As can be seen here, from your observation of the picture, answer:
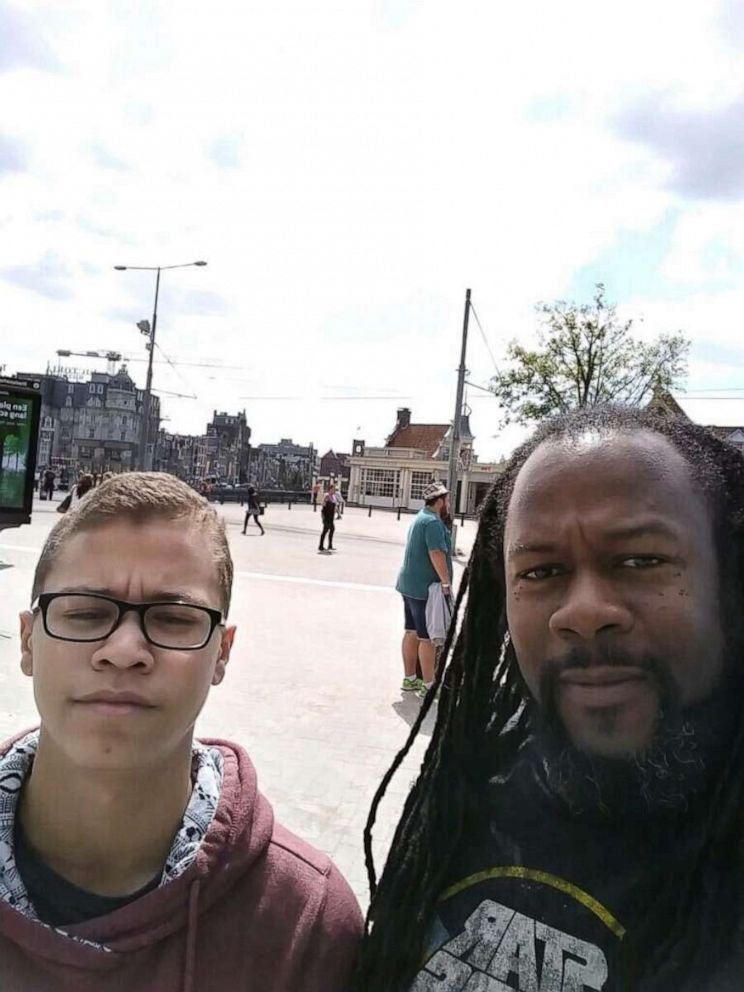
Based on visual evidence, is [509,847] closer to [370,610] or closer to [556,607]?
[556,607]

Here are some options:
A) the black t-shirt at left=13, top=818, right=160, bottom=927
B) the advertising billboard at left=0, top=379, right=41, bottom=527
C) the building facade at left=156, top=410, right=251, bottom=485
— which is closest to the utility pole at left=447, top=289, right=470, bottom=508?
the advertising billboard at left=0, top=379, right=41, bottom=527

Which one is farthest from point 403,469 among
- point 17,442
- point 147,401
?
point 17,442

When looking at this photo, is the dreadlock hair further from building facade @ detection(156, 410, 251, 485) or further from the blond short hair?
building facade @ detection(156, 410, 251, 485)

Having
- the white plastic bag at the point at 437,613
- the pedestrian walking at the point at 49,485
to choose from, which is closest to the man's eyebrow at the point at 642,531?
the white plastic bag at the point at 437,613

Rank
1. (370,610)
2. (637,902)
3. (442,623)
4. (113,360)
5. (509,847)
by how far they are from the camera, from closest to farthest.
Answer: (637,902) → (509,847) → (442,623) → (370,610) → (113,360)

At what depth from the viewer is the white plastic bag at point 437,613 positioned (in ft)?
17.4

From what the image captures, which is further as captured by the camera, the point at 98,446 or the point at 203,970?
the point at 98,446

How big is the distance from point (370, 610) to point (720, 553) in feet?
29.0

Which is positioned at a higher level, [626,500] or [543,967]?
[626,500]

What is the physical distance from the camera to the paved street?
3709 millimetres

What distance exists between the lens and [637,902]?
916mm

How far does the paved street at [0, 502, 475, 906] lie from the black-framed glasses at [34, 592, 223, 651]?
1.87 meters

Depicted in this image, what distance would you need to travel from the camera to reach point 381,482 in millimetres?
66188

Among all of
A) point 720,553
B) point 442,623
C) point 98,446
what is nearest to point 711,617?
point 720,553
